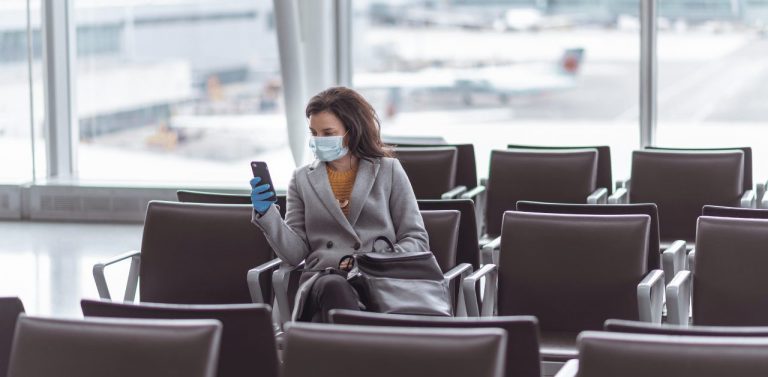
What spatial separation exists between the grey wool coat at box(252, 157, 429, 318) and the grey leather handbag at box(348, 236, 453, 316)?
19 cm

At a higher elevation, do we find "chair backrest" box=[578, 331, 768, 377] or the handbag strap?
the handbag strap

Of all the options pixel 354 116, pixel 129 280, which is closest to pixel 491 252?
pixel 354 116

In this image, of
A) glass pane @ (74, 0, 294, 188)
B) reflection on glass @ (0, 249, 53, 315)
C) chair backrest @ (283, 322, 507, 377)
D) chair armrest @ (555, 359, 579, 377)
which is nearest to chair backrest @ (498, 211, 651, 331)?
chair armrest @ (555, 359, 579, 377)

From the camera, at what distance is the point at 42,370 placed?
2.78m

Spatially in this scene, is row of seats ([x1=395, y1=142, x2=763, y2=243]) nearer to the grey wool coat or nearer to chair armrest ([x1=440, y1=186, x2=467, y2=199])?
chair armrest ([x1=440, y1=186, x2=467, y2=199])

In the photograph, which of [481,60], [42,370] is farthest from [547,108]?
[42,370]

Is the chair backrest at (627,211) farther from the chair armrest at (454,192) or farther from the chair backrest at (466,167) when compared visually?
the chair backrest at (466,167)

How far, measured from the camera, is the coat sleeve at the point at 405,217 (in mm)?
4430

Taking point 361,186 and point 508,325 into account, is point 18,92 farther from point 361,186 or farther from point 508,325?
point 508,325

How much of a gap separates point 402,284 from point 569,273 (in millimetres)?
662

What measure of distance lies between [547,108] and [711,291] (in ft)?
16.5

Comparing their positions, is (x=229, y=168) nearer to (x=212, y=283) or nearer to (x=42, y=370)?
(x=212, y=283)

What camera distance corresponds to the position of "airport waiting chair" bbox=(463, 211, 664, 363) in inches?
170

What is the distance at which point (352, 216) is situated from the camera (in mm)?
4500
